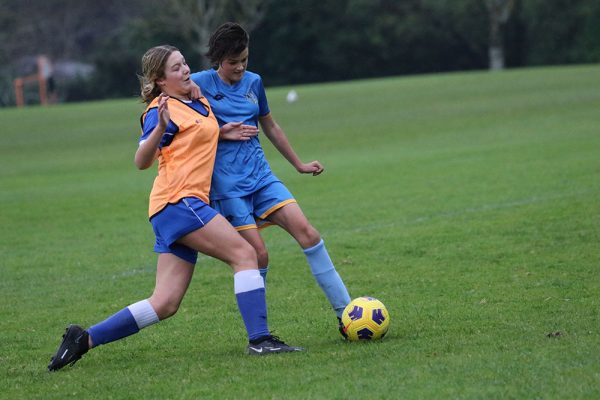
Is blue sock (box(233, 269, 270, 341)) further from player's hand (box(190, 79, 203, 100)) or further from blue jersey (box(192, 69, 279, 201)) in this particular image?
player's hand (box(190, 79, 203, 100))

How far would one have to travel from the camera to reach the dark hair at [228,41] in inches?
256

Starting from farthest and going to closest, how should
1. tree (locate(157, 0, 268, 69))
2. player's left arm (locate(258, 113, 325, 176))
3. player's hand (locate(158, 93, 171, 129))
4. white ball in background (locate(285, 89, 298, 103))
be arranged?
tree (locate(157, 0, 268, 69)), white ball in background (locate(285, 89, 298, 103)), player's left arm (locate(258, 113, 325, 176)), player's hand (locate(158, 93, 171, 129))

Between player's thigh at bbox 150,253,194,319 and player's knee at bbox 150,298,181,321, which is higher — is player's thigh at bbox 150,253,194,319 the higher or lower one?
the higher one

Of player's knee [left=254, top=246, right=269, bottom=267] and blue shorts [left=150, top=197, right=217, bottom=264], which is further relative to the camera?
player's knee [left=254, top=246, right=269, bottom=267]

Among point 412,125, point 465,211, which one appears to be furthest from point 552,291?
point 412,125

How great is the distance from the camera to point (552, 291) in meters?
8.02

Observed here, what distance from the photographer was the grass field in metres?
5.77

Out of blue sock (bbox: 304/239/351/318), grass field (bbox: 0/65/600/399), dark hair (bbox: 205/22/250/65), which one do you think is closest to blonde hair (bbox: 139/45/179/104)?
dark hair (bbox: 205/22/250/65)

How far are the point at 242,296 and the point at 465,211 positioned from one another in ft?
23.6

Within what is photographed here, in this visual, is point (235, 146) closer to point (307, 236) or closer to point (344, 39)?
point (307, 236)

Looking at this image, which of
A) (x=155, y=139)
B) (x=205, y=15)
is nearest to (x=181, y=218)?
(x=155, y=139)

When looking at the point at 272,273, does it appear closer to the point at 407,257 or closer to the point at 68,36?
the point at 407,257

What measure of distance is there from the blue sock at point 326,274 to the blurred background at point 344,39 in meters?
57.0

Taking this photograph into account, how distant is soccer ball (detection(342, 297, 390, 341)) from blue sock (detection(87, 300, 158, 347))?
118 centimetres
